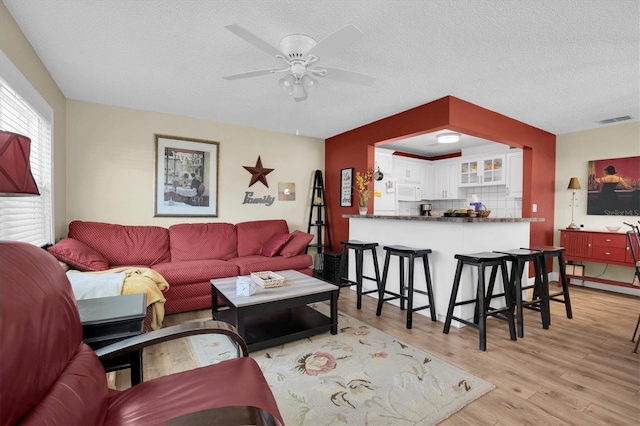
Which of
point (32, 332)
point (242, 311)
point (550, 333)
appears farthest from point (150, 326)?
point (550, 333)

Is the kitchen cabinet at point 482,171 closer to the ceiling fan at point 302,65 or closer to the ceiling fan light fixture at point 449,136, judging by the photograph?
the ceiling fan light fixture at point 449,136

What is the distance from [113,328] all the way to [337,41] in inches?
75.3

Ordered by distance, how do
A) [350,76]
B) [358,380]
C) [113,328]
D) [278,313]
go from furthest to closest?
1. [278,313]
2. [350,76]
3. [358,380]
4. [113,328]

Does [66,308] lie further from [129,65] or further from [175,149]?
[175,149]

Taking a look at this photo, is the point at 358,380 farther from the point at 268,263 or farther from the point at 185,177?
the point at 185,177

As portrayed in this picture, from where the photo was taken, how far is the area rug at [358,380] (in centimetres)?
167

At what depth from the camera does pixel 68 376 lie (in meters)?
0.96

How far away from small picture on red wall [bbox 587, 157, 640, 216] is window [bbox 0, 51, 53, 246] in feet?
21.2

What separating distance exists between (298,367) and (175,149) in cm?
331

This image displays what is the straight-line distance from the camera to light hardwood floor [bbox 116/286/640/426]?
168 centimetres

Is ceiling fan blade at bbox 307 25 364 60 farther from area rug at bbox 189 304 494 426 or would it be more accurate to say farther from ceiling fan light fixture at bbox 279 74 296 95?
area rug at bbox 189 304 494 426

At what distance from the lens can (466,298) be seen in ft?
9.58

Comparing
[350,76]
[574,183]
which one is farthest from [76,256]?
[574,183]

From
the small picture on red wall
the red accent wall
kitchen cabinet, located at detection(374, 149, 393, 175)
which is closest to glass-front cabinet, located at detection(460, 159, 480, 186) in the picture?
the red accent wall
